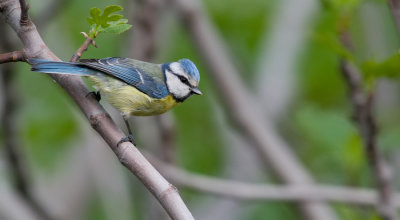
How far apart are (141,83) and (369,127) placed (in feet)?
3.52

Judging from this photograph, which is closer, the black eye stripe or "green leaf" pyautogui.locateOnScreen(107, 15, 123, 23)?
"green leaf" pyautogui.locateOnScreen(107, 15, 123, 23)

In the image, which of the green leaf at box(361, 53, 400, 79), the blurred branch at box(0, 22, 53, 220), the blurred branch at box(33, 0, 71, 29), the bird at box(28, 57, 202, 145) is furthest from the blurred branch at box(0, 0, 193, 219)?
the blurred branch at box(33, 0, 71, 29)

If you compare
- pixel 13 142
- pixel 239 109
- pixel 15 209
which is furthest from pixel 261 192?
pixel 15 209

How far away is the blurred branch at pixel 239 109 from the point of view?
3926 millimetres

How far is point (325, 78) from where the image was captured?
4.72m

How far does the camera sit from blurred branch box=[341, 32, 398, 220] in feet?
9.05

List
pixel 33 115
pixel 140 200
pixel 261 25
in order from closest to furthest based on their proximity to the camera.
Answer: pixel 33 115, pixel 140 200, pixel 261 25

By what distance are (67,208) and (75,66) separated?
2.12 m

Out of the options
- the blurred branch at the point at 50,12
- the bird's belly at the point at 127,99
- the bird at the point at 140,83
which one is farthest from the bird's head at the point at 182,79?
the blurred branch at the point at 50,12

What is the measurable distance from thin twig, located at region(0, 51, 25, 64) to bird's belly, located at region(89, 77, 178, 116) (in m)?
0.76

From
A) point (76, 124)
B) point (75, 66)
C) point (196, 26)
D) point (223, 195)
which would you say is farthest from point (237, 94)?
point (75, 66)

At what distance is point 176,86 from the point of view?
2.92 meters

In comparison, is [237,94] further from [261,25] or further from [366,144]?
[366,144]

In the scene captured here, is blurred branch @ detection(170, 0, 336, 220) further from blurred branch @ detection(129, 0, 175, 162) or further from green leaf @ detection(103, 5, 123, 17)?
green leaf @ detection(103, 5, 123, 17)
